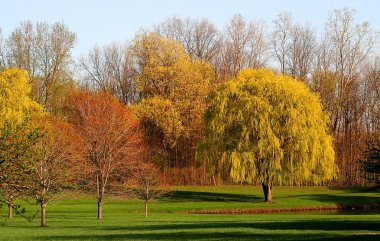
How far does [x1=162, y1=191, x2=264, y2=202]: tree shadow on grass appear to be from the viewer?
201 ft

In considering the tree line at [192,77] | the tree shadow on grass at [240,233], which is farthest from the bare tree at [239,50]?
the tree shadow on grass at [240,233]

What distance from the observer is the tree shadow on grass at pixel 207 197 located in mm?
61409

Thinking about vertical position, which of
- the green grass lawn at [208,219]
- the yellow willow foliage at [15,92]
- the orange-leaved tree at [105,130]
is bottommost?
the green grass lawn at [208,219]

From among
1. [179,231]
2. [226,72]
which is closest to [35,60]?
[226,72]

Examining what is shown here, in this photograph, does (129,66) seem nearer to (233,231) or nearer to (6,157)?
(233,231)

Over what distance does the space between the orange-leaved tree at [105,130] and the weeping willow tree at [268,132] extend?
8373mm

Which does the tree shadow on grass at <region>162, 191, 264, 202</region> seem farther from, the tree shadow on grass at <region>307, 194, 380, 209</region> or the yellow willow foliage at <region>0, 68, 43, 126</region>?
the yellow willow foliage at <region>0, 68, 43, 126</region>

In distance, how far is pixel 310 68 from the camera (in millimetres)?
→ 84062

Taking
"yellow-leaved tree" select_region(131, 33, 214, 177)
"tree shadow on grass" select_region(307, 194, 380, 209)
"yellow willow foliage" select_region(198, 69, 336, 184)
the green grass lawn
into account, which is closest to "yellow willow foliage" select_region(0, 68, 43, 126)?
the green grass lawn

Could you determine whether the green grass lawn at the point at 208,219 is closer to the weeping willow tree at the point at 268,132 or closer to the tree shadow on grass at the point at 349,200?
the tree shadow on grass at the point at 349,200

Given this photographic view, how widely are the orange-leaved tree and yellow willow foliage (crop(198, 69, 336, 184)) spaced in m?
8.38

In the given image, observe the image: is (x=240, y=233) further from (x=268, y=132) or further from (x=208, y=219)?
(x=268, y=132)

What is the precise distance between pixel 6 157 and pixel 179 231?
1636 cm

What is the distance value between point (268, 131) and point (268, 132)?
9 centimetres
